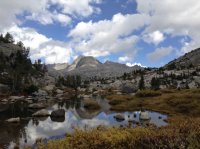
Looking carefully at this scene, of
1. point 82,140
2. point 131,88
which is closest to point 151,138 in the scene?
point 82,140

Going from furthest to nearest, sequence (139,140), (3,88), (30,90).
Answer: (3,88), (30,90), (139,140)

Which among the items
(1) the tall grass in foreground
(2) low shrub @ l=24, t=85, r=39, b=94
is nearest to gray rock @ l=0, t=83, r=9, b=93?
(2) low shrub @ l=24, t=85, r=39, b=94

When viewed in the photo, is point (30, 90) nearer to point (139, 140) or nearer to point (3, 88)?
point (3, 88)

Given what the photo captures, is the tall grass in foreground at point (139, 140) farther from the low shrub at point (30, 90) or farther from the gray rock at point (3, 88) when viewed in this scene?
the gray rock at point (3, 88)

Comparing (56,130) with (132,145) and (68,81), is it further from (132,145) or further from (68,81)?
(68,81)

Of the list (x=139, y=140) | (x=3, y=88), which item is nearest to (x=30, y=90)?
(x=3, y=88)

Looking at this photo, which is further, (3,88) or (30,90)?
(3,88)

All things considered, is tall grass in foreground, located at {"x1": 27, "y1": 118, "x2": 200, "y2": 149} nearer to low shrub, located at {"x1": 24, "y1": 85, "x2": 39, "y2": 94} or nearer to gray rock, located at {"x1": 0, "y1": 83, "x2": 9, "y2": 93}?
low shrub, located at {"x1": 24, "y1": 85, "x2": 39, "y2": 94}

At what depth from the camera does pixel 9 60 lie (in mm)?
158375

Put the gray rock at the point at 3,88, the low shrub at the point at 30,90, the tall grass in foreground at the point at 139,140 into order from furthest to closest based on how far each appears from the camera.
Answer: the gray rock at the point at 3,88, the low shrub at the point at 30,90, the tall grass in foreground at the point at 139,140

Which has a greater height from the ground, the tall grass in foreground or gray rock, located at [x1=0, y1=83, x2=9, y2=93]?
gray rock, located at [x1=0, y1=83, x2=9, y2=93]

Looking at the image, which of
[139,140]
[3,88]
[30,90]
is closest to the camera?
[139,140]

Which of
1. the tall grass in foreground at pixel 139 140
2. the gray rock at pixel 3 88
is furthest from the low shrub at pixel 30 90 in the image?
the tall grass in foreground at pixel 139 140

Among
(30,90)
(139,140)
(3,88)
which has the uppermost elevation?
(3,88)
